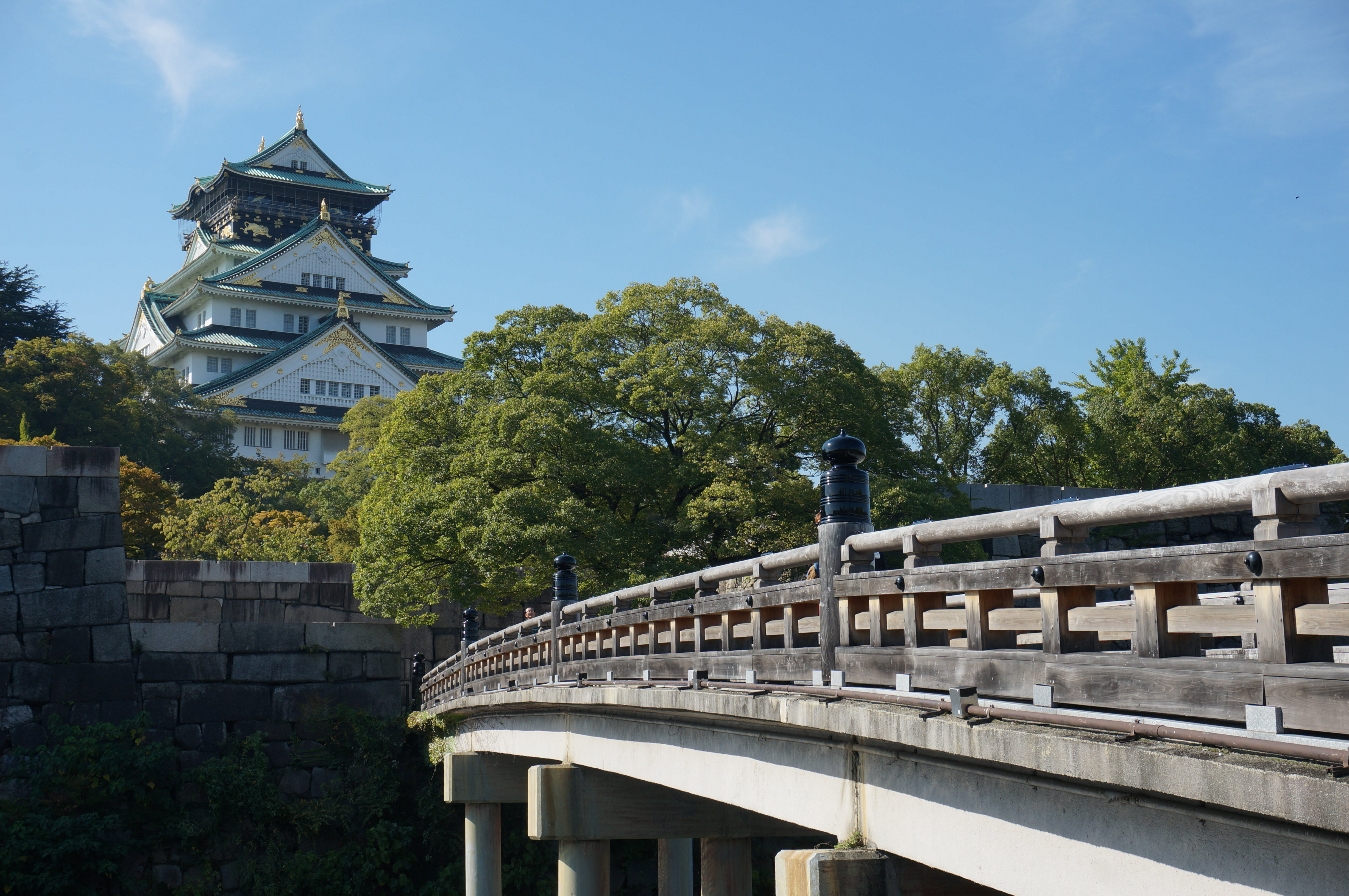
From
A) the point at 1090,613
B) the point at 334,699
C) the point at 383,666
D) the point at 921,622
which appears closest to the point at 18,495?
the point at 334,699

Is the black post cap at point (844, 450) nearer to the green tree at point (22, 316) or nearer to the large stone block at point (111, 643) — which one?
the large stone block at point (111, 643)

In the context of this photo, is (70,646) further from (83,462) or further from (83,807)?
(83,462)

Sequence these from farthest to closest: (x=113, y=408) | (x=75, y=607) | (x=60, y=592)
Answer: (x=113, y=408) → (x=75, y=607) → (x=60, y=592)

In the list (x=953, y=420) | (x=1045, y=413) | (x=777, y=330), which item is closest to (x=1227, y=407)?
(x=1045, y=413)

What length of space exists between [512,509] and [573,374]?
294cm

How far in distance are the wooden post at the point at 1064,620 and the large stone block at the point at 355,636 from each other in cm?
2150

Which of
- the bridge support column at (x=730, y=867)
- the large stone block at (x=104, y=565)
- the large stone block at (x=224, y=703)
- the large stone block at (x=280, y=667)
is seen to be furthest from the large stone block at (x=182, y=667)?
the bridge support column at (x=730, y=867)

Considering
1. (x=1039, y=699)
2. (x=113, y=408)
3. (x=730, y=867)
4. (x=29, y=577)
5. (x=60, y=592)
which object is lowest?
(x=730, y=867)

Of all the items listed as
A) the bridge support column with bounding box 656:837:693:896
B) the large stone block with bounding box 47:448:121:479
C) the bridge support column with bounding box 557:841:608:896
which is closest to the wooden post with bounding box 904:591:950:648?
the bridge support column with bounding box 557:841:608:896

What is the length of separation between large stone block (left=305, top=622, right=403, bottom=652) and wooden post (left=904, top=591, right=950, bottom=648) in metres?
20.4

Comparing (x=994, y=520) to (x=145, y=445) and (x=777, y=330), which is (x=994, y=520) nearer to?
(x=777, y=330)

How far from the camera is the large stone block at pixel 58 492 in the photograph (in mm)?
21141

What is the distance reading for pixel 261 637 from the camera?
931 inches

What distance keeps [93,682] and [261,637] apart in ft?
10.7
